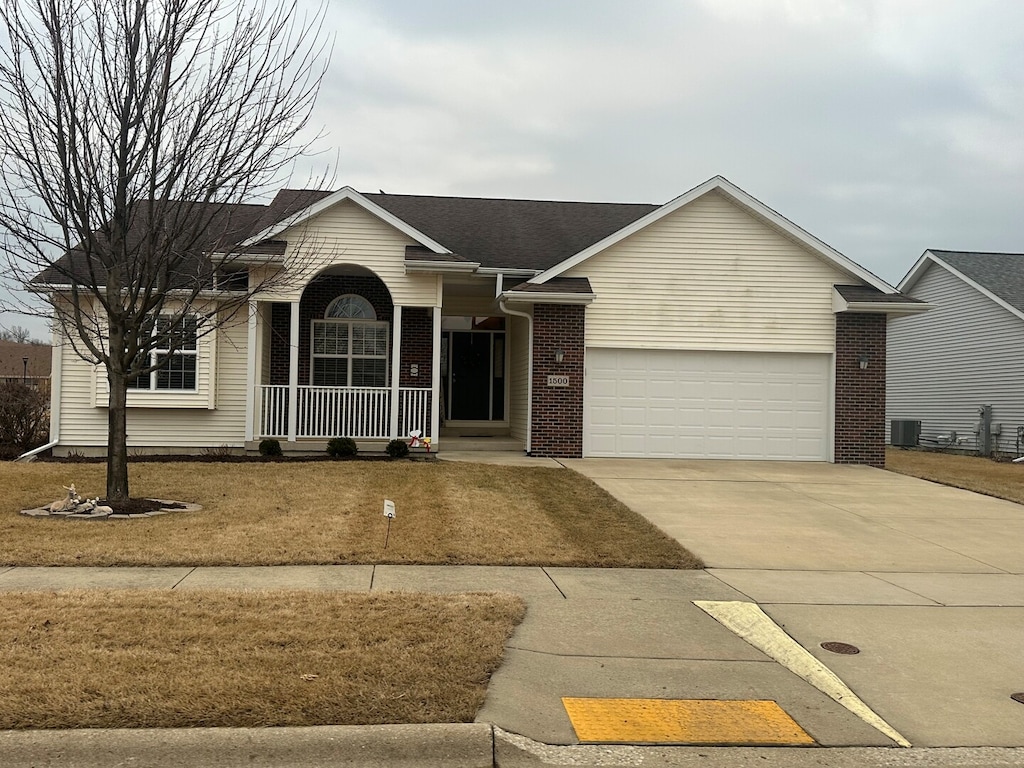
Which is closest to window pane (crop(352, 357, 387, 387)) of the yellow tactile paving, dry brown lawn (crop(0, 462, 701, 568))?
dry brown lawn (crop(0, 462, 701, 568))

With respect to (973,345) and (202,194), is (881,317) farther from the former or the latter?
(202,194)

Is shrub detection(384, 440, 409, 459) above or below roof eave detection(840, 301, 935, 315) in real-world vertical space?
below

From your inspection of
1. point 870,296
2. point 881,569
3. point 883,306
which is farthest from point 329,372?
point 881,569

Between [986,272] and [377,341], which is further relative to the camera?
[986,272]

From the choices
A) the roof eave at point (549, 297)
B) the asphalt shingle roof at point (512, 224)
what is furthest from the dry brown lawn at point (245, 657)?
the asphalt shingle roof at point (512, 224)

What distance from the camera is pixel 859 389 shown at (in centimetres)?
1638

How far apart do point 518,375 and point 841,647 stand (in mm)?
12726

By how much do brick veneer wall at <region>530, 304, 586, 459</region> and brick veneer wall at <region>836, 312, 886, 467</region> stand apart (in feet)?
17.0

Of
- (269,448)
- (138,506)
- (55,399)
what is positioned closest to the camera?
(138,506)

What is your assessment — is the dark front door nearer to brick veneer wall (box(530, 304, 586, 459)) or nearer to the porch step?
the porch step

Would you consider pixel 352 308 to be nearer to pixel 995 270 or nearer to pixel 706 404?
pixel 706 404

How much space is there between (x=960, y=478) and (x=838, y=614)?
34.1 ft

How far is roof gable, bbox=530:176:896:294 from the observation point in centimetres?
1611

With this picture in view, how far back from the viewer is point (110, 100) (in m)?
9.42
